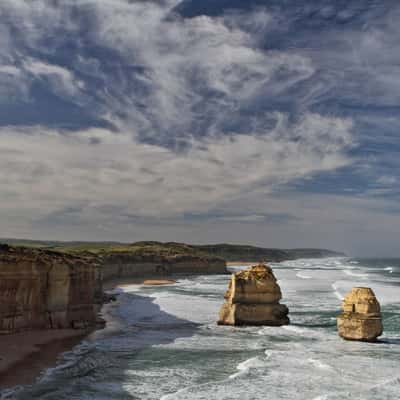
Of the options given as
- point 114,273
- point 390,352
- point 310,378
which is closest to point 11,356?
point 310,378

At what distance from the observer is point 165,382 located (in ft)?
61.1

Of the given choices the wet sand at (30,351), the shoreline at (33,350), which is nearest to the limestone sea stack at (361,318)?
the shoreline at (33,350)

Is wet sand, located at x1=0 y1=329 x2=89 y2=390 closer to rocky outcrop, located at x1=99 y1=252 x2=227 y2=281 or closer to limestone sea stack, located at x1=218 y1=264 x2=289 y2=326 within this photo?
limestone sea stack, located at x1=218 y1=264 x2=289 y2=326

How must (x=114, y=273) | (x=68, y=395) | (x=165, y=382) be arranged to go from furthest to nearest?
(x=114, y=273)
(x=165, y=382)
(x=68, y=395)

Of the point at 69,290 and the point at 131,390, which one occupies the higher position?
the point at 69,290

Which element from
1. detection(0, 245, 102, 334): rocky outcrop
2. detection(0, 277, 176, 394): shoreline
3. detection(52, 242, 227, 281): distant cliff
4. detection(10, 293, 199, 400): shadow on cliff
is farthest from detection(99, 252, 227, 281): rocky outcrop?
detection(0, 277, 176, 394): shoreline

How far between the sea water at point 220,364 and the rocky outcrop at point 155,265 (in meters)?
45.2

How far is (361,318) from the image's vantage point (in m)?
25.9

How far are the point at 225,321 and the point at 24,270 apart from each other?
11955 mm

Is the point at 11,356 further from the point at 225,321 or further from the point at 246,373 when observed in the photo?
the point at 225,321

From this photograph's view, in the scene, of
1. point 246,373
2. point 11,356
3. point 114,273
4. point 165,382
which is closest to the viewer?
point 165,382

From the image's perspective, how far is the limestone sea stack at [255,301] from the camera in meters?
30.0

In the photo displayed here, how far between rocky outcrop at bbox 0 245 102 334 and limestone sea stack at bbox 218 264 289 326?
27.3ft

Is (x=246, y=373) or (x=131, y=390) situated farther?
(x=246, y=373)
